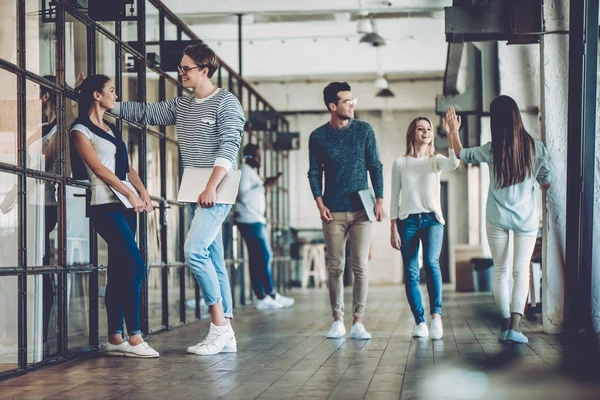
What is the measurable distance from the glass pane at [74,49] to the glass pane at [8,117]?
26.6 inches

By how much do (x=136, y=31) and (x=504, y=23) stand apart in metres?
2.41

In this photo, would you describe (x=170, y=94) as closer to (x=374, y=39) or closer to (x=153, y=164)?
(x=153, y=164)

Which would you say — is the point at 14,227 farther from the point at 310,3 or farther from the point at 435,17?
the point at 435,17

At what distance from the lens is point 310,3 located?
10.5 meters

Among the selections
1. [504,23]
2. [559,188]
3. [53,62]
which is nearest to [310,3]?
[504,23]

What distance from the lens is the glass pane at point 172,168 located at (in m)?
6.66

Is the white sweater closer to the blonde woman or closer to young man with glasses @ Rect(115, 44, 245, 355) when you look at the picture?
the blonde woman

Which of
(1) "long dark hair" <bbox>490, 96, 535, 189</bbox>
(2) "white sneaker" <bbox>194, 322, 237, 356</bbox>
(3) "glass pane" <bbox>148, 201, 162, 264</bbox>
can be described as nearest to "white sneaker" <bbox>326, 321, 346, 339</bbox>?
(2) "white sneaker" <bbox>194, 322, 237, 356</bbox>

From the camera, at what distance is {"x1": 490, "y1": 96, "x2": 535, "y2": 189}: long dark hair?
497 centimetres

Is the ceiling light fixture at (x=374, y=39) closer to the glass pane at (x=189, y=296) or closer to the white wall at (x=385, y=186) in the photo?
the glass pane at (x=189, y=296)

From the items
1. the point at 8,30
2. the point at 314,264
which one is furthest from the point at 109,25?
the point at 314,264

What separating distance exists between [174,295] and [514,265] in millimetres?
2762

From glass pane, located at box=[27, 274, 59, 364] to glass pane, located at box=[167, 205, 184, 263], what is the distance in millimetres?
2215

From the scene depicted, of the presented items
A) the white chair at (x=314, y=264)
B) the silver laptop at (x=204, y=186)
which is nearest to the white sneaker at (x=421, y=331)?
the silver laptop at (x=204, y=186)
